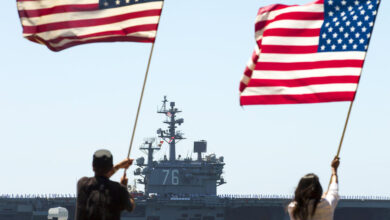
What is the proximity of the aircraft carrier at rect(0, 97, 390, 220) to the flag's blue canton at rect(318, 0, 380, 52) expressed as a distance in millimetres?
57819

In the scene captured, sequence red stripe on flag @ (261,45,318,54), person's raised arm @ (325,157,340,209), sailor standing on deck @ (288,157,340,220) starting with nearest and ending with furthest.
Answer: sailor standing on deck @ (288,157,340,220)
person's raised arm @ (325,157,340,209)
red stripe on flag @ (261,45,318,54)

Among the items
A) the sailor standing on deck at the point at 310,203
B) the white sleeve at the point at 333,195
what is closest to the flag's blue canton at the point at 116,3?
the white sleeve at the point at 333,195

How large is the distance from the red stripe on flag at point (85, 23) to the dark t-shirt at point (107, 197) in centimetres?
294

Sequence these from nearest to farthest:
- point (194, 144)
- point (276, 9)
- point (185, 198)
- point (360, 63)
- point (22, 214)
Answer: point (360, 63), point (276, 9), point (22, 214), point (185, 198), point (194, 144)

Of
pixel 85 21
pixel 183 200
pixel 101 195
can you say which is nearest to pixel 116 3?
pixel 85 21

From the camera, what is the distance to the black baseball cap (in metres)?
7.52

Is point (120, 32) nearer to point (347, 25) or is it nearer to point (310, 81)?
point (310, 81)

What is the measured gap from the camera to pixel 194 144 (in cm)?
8206

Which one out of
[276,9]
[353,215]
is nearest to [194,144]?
[353,215]

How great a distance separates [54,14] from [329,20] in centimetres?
328

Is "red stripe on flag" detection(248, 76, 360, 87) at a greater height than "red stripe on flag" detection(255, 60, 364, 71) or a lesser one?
lesser

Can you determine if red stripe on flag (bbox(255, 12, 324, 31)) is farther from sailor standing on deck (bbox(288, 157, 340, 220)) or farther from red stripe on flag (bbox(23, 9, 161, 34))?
sailor standing on deck (bbox(288, 157, 340, 220))

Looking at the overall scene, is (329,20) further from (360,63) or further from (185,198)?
(185,198)

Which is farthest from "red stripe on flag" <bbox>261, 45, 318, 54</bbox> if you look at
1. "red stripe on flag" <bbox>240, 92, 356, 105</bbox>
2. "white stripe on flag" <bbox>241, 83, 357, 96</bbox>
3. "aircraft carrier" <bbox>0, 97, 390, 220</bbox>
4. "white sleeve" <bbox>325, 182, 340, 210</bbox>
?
"aircraft carrier" <bbox>0, 97, 390, 220</bbox>
